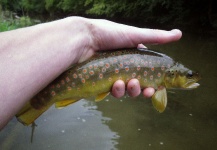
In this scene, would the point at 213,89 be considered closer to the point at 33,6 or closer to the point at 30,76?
the point at 30,76

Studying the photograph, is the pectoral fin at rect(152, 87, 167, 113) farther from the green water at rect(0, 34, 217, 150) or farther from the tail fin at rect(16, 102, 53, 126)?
the green water at rect(0, 34, 217, 150)

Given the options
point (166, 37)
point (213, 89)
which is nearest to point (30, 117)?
point (166, 37)

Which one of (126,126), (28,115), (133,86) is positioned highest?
(133,86)

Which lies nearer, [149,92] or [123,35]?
[149,92]

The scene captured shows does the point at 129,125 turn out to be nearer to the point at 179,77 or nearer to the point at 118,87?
the point at 179,77

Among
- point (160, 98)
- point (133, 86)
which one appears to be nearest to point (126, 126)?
point (160, 98)

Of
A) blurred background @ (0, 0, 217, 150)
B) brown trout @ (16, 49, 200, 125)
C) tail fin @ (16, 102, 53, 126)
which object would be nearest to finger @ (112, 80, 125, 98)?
brown trout @ (16, 49, 200, 125)

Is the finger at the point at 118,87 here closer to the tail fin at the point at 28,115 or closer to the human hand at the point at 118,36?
the human hand at the point at 118,36
